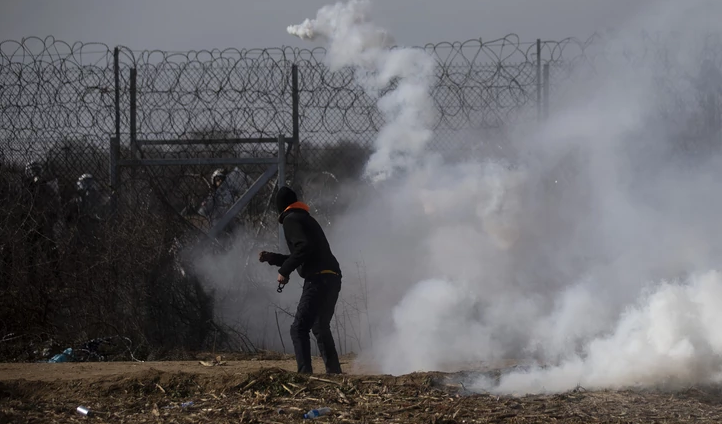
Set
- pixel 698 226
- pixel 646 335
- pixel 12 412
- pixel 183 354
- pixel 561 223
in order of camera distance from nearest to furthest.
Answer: pixel 12 412 → pixel 646 335 → pixel 698 226 → pixel 183 354 → pixel 561 223

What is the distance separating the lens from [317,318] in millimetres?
6922

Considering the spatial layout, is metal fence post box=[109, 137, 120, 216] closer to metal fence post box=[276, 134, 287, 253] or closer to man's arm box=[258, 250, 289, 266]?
metal fence post box=[276, 134, 287, 253]

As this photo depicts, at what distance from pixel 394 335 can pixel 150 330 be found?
95.0 inches

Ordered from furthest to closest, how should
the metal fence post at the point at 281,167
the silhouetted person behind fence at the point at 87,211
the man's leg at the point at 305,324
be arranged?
the silhouetted person behind fence at the point at 87,211 < the metal fence post at the point at 281,167 < the man's leg at the point at 305,324

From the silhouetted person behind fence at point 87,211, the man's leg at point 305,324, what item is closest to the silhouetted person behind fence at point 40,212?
the silhouetted person behind fence at point 87,211

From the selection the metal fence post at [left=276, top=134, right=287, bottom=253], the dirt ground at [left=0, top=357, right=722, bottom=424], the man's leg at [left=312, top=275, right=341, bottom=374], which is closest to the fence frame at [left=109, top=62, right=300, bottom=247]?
the metal fence post at [left=276, top=134, right=287, bottom=253]

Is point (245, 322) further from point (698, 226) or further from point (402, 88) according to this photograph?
point (698, 226)

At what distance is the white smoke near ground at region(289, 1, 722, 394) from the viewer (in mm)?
7734

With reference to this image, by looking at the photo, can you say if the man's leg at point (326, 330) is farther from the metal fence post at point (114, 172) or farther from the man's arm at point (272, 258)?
the metal fence post at point (114, 172)

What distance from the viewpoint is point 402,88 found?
931 centimetres

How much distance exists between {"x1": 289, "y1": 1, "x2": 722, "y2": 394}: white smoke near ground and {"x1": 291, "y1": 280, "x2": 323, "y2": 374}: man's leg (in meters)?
1.11

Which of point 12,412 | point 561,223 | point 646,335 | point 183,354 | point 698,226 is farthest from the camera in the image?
point 561,223

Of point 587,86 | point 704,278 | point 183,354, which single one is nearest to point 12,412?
point 183,354

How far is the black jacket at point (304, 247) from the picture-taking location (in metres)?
6.86
